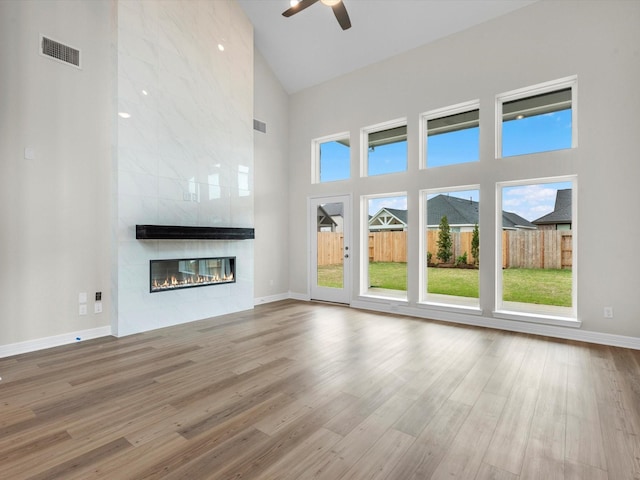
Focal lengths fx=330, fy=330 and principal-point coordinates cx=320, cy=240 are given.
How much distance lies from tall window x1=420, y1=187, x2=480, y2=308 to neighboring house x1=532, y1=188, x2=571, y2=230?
2.80 ft

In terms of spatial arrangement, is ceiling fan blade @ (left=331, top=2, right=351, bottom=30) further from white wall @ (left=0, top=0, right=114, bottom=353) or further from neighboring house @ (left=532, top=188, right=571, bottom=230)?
neighboring house @ (left=532, top=188, right=571, bottom=230)

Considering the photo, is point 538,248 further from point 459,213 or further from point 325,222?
point 325,222

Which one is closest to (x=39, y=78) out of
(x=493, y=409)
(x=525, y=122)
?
(x=493, y=409)

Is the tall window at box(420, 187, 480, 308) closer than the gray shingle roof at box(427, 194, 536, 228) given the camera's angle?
No

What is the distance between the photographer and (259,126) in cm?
650

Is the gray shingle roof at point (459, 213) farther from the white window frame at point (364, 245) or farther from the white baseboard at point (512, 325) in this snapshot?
the white baseboard at point (512, 325)

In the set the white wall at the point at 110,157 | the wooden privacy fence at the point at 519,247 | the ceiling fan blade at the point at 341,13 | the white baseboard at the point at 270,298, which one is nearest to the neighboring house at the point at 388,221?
the wooden privacy fence at the point at 519,247

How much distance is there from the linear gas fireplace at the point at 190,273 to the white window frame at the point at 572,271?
418 centimetres

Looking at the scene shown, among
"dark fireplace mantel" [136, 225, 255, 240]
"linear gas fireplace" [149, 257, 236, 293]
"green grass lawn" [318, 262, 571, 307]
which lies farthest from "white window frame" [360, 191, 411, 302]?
"linear gas fireplace" [149, 257, 236, 293]

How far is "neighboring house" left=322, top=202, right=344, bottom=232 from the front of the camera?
641 cm

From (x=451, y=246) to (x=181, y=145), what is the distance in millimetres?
4488

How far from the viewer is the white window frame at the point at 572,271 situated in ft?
13.9

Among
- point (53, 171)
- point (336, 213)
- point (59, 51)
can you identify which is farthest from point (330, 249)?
point (59, 51)

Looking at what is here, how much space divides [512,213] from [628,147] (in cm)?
141
